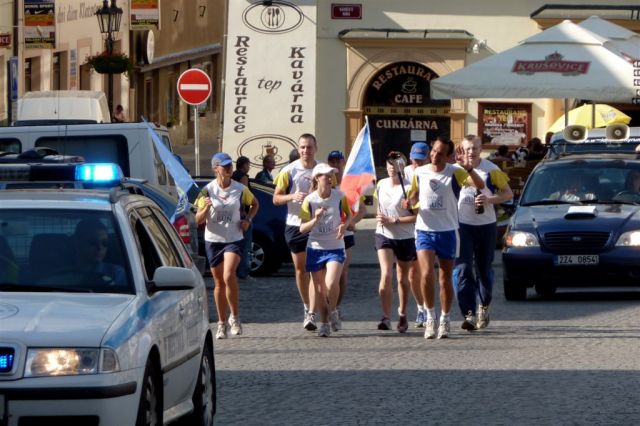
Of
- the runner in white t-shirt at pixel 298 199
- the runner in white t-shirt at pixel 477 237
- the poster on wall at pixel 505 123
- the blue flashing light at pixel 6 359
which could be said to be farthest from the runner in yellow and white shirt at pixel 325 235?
the poster on wall at pixel 505 123

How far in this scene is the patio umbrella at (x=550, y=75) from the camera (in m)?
24.9

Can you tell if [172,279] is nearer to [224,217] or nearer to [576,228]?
[224,217]

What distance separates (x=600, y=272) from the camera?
20.0 meters

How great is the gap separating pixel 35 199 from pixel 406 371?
4.88 meters

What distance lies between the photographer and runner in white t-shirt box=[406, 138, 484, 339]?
1620 centimetres

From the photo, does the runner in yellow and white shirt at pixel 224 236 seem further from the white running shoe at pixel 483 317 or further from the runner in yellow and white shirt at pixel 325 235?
the white running shoe at pixel 483 317

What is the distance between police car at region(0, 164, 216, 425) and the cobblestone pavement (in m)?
1.41

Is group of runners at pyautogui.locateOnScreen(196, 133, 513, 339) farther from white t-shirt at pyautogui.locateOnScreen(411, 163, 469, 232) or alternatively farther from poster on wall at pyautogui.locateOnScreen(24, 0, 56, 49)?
poster on wall at pyautogui.locateOnScreen(24, 0, 56, 49)

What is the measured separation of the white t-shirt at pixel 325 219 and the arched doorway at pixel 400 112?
740 inches

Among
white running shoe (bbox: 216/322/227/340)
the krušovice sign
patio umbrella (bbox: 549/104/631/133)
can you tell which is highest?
the krušovice sign

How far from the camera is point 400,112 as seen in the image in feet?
117

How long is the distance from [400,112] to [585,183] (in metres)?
14.6

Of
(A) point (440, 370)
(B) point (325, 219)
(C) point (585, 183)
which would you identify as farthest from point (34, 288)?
(C) point (585, 183)

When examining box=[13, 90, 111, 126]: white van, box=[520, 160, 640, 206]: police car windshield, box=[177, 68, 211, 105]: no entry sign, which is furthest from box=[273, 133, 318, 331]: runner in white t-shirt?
box=[13, 90, 111, 126]: white van
